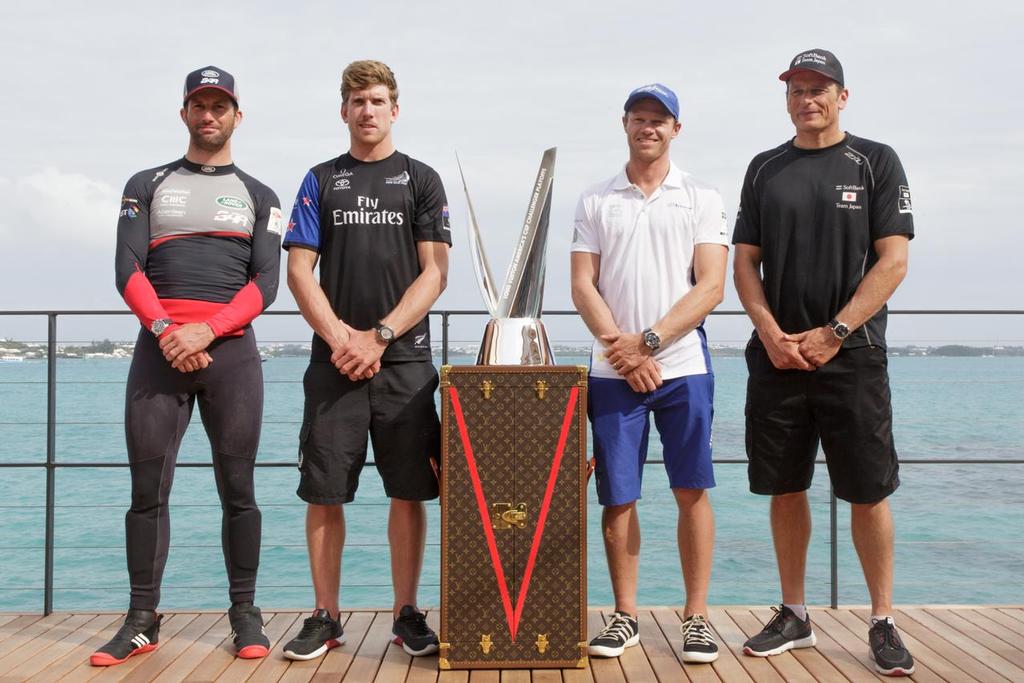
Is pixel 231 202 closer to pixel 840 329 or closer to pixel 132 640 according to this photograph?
pixel 132 640

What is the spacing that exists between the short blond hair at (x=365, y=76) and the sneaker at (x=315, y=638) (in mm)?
1504

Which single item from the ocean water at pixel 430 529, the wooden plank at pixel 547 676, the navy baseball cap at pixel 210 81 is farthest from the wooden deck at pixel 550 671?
the ocean water at pixel 430 529

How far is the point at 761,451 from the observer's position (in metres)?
2.81

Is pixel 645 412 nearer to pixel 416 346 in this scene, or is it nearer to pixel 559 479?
pixel 559 479

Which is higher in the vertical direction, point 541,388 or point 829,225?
point 829,225

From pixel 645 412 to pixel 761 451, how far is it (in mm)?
349

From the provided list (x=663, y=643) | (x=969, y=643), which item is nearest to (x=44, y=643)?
(x=663, y=643)

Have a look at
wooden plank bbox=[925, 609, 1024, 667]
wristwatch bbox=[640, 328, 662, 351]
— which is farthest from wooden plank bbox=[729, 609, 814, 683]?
wristwatch bbox=[640, 328, 662, 351]

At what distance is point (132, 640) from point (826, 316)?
2154mm

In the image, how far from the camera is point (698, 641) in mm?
Result: 2746

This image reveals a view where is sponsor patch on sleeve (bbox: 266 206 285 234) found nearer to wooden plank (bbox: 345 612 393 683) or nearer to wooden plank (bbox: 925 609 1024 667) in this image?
wooden plank (bbox: 345 612 393 683)

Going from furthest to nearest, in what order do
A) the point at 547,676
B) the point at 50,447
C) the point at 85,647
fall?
1. the point at 50,447
2. the point at 85,647
3. the point at 547,676

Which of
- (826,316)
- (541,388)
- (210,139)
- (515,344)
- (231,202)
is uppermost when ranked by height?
(210,139)

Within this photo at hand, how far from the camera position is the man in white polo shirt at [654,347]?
274cm
